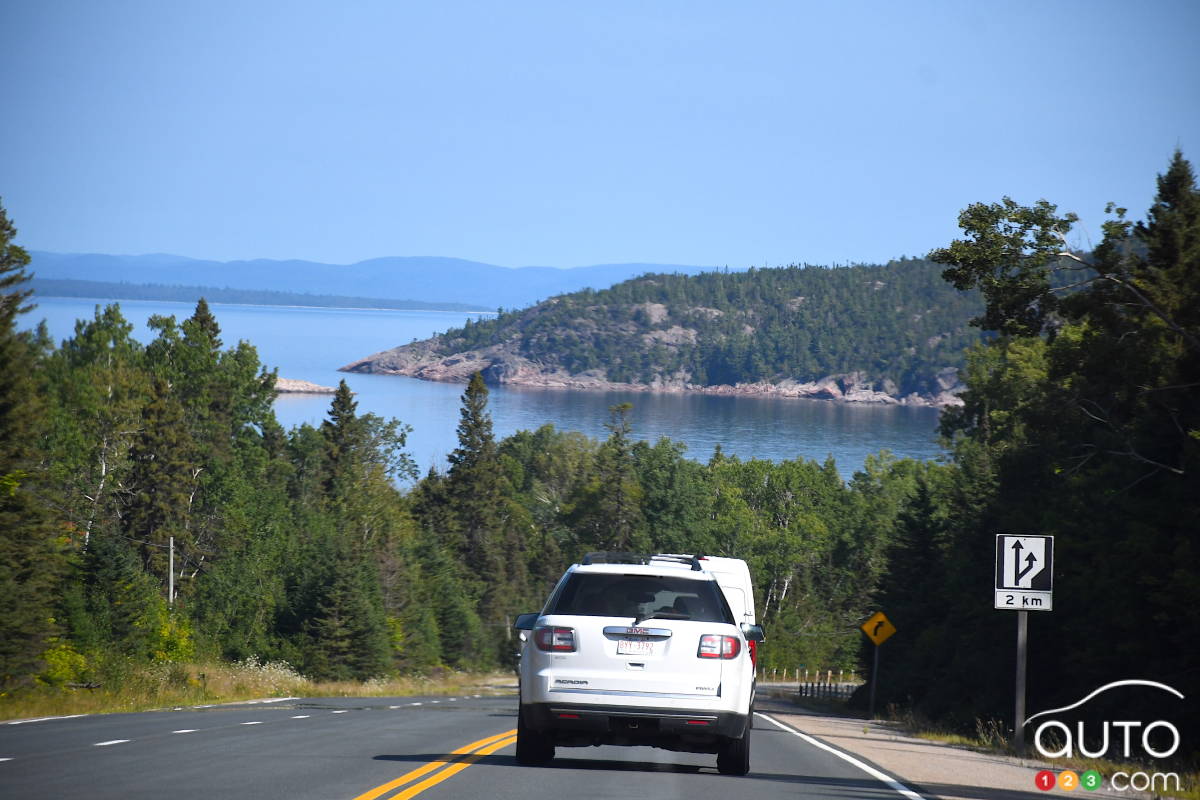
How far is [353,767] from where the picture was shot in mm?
13094

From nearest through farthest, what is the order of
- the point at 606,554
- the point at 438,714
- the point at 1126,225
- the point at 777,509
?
the point at 606,554
the point at 438,714
the point at 1126,225
the point at 777,509

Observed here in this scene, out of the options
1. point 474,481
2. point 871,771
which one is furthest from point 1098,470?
point 474,481

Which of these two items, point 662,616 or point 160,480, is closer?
point 662,616

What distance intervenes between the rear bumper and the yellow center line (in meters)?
1.08

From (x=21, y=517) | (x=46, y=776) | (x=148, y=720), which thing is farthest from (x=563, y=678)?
(x=21, y=517)

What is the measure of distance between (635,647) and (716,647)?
0.72 m

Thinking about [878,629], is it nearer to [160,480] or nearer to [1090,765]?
[1090,765]

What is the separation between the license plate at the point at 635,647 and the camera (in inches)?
478

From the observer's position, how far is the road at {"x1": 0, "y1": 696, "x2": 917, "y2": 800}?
1111 centimetres

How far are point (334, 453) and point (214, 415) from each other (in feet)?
35.6

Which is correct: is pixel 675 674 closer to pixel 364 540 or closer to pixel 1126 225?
pixel 1126 225

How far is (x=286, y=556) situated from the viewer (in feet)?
271

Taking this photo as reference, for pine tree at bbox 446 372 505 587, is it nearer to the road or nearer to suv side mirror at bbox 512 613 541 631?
the road

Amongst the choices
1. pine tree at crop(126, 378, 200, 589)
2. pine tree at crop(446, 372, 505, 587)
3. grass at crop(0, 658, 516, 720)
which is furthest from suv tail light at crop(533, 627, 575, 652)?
pine tree at crop(446, 372, 505, 587)
